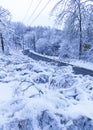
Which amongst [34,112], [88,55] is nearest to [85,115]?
[34,112]

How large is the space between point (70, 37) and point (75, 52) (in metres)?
3.36

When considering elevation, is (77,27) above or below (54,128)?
above

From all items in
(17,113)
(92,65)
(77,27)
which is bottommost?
(92,65)

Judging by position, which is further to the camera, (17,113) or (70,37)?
(70,37)

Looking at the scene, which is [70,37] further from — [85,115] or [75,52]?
[85,115]

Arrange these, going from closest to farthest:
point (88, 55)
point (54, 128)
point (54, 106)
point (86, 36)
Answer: point (54, 128) < point (54, 106) < point (88, 55) < point (86, 36)

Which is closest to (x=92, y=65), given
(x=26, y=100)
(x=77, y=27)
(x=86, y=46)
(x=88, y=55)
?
(x=88, y=55)

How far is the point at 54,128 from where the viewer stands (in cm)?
407

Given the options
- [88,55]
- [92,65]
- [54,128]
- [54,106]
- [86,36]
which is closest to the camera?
[54,128]

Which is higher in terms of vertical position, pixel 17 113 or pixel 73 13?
pixel 73 13

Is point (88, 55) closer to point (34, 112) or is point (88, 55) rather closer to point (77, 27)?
point (77, 27)

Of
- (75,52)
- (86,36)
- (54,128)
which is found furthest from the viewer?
(75,52)

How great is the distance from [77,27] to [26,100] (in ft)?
90.8

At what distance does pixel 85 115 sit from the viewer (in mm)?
4152
